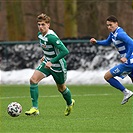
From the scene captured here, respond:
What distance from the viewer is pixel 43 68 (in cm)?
1461

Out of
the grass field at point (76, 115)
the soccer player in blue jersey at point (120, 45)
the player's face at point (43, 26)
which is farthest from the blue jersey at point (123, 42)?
the player's face at point (43, 26)

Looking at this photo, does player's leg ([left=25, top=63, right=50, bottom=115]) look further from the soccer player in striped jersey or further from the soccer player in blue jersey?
the soccer player in blue jersey

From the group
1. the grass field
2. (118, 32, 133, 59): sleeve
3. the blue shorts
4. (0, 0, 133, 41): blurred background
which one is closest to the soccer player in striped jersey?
the grass field

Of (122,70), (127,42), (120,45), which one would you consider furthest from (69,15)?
(127,42)

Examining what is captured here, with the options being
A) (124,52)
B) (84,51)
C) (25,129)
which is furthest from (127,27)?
(25,129)

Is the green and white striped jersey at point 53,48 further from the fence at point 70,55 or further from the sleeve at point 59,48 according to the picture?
the fence at point 70,55

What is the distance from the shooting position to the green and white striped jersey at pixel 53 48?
1428 cm

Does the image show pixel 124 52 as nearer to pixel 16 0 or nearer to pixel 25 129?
pixel 25 129

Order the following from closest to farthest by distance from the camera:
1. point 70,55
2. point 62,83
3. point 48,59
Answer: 1. point 48,59
2. point 62,83
3. point 70,55

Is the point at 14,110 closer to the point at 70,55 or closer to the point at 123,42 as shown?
the point at 123,42

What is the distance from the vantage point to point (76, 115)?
48.0 ft

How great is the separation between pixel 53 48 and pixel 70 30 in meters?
20.4

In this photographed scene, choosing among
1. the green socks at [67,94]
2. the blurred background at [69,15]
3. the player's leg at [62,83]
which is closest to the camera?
the player's leg at [62,83]

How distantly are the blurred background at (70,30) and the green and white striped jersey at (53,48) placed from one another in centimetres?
1160
